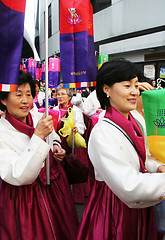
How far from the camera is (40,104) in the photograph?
6.38 m

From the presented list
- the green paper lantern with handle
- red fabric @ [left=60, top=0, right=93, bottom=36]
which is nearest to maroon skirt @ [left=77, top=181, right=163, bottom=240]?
the green paper lantern with handle

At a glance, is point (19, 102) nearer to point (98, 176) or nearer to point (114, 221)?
point (98, 176)

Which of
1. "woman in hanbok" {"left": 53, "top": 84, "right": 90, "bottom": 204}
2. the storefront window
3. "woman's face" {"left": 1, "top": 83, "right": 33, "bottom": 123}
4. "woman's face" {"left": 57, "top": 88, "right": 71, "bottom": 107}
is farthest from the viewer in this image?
the storefront window

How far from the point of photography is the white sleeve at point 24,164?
4.84 feet

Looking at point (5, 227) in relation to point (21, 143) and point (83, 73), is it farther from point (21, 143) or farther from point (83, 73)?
point (83, 73)

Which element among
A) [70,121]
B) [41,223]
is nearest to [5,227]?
[41,223]

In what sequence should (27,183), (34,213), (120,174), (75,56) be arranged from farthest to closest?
(75,56), (34,213), (27,183), (120,174)

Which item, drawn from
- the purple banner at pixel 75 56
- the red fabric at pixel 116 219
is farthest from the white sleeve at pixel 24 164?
the purple banner at pixel 75 56

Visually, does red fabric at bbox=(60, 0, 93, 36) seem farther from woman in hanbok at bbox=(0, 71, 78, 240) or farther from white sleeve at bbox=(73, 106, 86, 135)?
white sleeve at bbox=(73, 106, 86, 135)

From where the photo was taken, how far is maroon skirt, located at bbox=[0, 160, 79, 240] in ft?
5.27

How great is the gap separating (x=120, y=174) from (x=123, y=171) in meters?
0.02

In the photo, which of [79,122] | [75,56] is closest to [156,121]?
[75,56]

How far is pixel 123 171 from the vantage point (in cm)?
125

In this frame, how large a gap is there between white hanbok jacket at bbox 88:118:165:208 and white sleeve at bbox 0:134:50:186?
37cm
